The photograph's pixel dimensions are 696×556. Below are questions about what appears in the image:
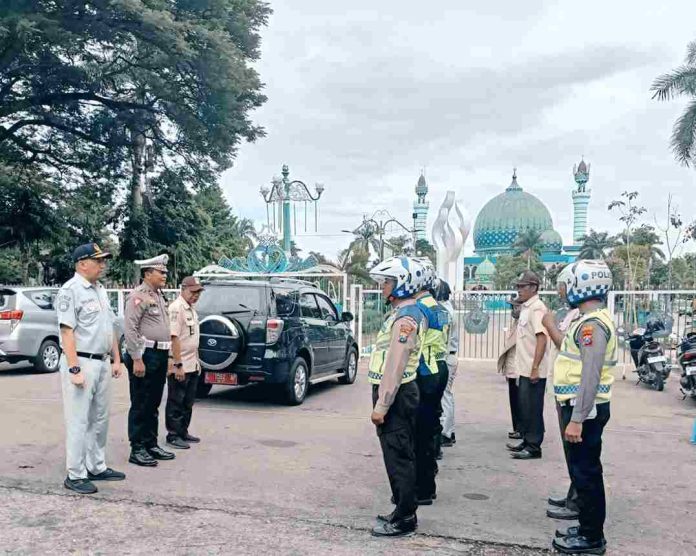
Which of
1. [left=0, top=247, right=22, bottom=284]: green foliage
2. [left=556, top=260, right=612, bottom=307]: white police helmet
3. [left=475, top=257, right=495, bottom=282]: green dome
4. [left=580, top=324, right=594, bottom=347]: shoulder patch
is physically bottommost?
[left=580, top=324, right=594, bottom=347]: shoulder patch

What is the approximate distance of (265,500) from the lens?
4.84 meters

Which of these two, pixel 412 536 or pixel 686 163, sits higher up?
pixel 686 163

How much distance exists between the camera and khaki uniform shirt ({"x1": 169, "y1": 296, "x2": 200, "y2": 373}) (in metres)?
6.26

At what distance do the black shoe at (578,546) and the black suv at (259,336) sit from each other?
188 inches

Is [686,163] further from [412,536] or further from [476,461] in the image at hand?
[412,536]

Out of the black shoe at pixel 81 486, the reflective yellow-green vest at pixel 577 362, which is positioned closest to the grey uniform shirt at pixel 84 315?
the black shoe at pixel 81 486

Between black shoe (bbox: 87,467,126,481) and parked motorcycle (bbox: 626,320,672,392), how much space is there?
8471 millimetres

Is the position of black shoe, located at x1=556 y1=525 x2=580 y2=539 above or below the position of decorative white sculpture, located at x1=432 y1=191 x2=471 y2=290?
below

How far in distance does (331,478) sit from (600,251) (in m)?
56.5

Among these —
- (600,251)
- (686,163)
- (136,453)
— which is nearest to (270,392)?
(136,453)

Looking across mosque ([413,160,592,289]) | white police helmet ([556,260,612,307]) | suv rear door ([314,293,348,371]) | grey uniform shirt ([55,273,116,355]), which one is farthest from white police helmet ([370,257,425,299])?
mosque ([413,160,592,289])

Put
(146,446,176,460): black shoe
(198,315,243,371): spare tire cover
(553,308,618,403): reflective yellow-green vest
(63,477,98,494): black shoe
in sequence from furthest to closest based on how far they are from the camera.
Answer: (198,315,243,371): spare tire cover → (146,446,176,460): black shoe → (63,477,98,494): black shoe → (553,308,618,403): reflective yellow-green vest

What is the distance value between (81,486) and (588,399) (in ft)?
11.9

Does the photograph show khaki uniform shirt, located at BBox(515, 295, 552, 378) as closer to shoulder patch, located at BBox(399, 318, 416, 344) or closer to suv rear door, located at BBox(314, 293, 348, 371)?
shoulder patch, located at BBox(399, 318, 416, 344)
